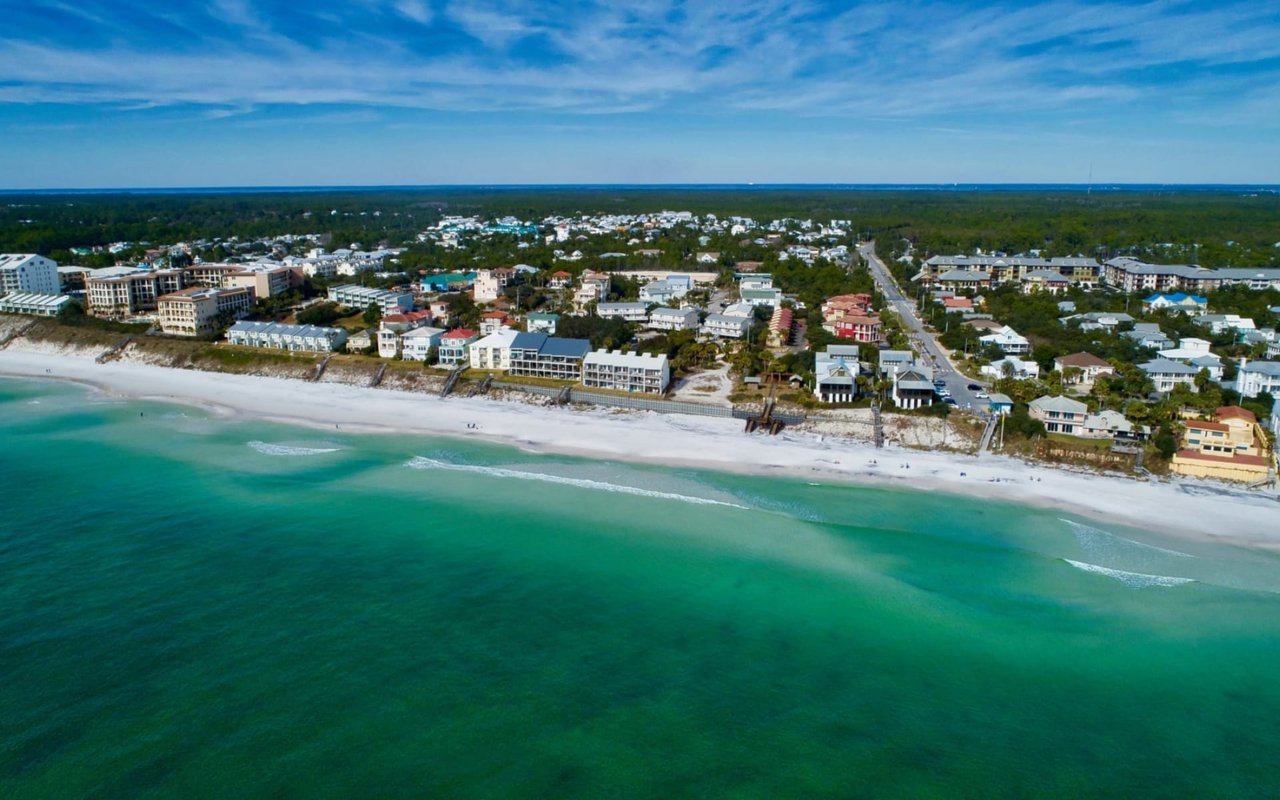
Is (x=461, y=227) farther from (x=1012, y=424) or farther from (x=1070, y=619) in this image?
(x=1070, y=619)

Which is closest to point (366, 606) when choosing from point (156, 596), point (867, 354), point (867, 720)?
point (156, 596)

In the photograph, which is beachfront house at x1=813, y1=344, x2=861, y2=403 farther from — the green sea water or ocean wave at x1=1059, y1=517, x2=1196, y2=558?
ocean wave at x1=1059, y1=517, x2=1196, y2=558

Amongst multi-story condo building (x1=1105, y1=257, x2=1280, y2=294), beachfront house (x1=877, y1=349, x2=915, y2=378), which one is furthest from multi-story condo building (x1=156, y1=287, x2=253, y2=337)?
multi-story condo building (x1=1105, y1=257, x2=1280, y2=294)

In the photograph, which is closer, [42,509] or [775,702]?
[775,702]

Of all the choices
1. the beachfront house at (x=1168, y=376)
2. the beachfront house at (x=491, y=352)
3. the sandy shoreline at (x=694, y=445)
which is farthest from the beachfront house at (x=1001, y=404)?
the beachfront house at (x=491, y=352)

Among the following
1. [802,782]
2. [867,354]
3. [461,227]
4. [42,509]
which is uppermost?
[461,227]

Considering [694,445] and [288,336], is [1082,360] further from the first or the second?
[288,336]

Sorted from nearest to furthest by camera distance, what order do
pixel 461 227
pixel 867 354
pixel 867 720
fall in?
pixel 867 720 < pixel 867 354 < pixel 461 227

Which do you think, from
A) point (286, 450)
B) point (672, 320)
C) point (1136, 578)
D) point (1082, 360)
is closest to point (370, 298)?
point (672, 320)
